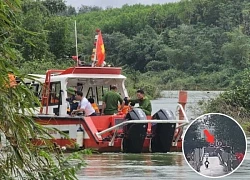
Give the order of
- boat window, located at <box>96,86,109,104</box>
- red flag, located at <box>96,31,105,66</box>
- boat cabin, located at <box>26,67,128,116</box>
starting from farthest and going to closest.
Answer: boat window, located at <box>96,86,109,104</box> < red flag, located at <box>96,31,105,66</box> < boat cabin, located at <box>26,67,128,116</box>

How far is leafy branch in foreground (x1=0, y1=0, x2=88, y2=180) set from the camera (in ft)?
16.7

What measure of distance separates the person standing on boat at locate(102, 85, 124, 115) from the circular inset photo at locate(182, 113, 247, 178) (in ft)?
39.1

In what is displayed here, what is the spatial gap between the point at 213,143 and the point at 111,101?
1226 cm

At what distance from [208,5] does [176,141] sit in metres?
105

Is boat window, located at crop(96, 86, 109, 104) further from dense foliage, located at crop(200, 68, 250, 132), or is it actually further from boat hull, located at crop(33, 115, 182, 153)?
dense foliage, located at crop(200, 68, 250, 132)

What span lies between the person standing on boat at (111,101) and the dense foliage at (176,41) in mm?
40494

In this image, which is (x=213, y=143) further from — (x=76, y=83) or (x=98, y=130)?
(x=76, y=83)

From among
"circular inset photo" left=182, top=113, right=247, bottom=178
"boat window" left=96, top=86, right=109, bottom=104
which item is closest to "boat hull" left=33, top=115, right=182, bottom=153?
"boat window" left=96, top=86, right=109, bottom=104

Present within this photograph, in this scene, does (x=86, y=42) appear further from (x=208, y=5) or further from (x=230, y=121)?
(x=230, y=121)

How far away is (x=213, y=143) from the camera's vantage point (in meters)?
5.71

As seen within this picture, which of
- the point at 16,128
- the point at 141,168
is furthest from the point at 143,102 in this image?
the point at 16,128

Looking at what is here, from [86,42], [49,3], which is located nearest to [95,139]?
[49,3]

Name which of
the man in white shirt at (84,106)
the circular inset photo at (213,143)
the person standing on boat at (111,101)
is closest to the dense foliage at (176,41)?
the person standing on boat at (111,101)

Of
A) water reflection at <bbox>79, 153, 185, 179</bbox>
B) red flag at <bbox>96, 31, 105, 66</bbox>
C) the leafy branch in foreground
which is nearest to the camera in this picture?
the leafy branch in foreground
